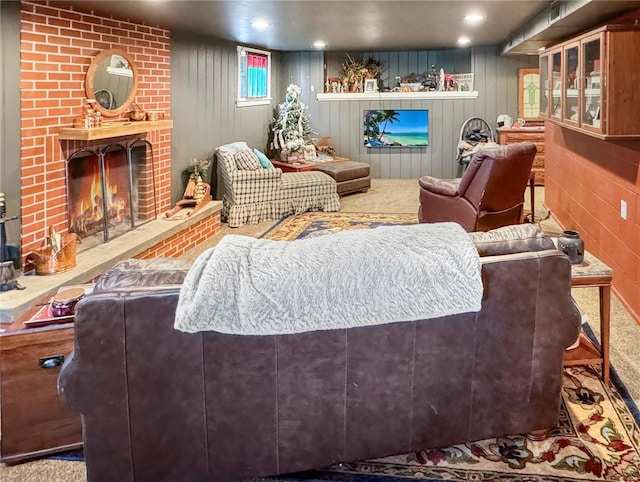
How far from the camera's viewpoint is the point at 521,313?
1997 millimetres

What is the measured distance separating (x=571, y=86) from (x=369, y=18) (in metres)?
1.84

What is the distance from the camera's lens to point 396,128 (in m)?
9.15

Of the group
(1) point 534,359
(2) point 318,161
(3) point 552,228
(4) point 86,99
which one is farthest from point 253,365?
(2) point 318,161

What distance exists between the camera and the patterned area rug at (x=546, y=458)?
2025 millimetres

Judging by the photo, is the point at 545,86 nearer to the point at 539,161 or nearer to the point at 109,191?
the point at 539,161

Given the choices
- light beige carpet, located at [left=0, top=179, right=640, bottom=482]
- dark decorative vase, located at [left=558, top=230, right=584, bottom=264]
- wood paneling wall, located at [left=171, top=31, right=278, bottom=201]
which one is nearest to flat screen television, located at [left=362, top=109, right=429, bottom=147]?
light beige carpet, located at [left=0, top=179, right=640, bottom=482]

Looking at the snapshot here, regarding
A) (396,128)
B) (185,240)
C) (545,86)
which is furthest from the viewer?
(396,128)

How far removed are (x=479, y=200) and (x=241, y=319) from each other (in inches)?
131

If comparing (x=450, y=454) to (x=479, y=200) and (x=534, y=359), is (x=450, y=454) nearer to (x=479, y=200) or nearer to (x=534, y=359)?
(x=534, y=359)

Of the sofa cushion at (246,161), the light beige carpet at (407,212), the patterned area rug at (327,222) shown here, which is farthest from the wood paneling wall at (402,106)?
the patterned area rug at (327,222)

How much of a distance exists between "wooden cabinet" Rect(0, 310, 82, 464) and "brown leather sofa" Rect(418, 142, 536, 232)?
11.2 ft

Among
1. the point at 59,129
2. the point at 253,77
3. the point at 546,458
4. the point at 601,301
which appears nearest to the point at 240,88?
the point at 253,77

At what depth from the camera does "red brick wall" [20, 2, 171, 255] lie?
11.5 feet

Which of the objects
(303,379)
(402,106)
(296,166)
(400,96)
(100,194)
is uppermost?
(400,96)
